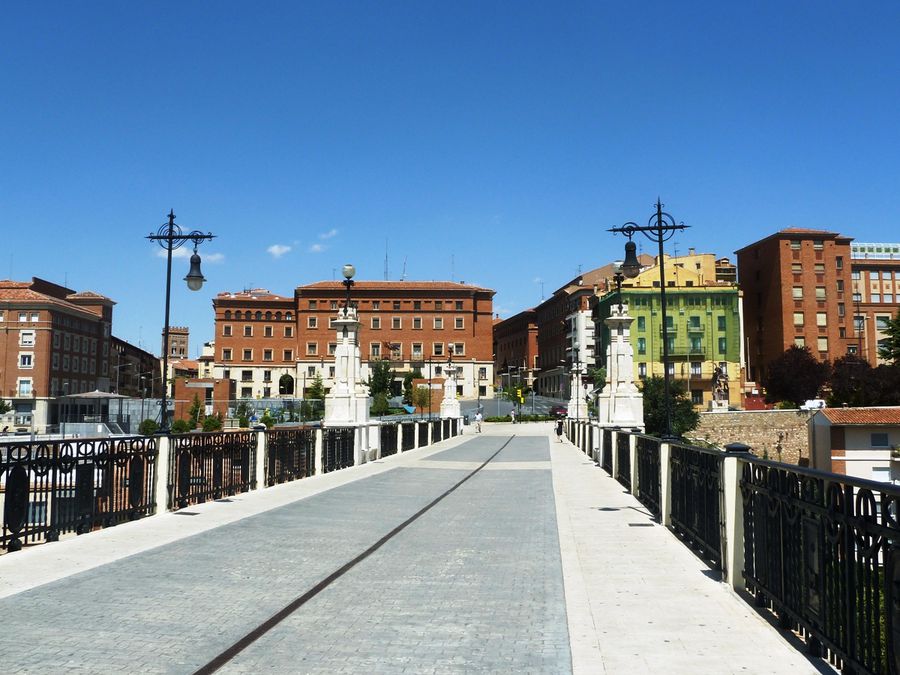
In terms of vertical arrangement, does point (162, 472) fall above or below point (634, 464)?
above

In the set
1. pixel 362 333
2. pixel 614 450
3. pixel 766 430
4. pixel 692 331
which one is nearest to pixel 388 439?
pixel 614 450

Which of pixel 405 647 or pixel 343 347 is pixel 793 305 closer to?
pixel 343 347

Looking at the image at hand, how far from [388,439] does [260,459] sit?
39.6ft

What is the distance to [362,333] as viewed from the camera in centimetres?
11594

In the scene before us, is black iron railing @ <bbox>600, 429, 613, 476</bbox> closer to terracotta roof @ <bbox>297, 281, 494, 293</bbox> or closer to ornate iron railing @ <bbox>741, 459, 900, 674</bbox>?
ornate iron railing @ <bbox>741, 459, 900, 674</bbox>

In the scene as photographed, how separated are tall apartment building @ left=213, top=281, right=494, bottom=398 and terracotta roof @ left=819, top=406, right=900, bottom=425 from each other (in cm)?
6436

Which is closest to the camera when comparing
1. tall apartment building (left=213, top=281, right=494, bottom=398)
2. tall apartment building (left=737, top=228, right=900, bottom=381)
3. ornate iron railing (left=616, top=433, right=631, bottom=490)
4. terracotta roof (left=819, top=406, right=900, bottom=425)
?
ornate iron railing (left=616, top=433, right=631, bottom=490)

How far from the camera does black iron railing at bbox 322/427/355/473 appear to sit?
19203 millimetres

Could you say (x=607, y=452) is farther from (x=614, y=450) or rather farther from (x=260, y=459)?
(x=260, y=459)

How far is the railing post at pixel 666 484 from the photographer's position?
10195 mm

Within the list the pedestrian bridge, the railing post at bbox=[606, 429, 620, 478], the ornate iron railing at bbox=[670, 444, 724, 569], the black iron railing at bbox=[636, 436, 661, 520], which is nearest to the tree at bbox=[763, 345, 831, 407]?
the railing post at bbox=[606, 429, 620, 478]

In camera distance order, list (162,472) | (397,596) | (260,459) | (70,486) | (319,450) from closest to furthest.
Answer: (397,596), (70,486), (162,472), (260,459), (319,450)

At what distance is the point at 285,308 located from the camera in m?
117

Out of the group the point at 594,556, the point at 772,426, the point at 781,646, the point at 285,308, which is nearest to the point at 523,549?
the point at 594,556
